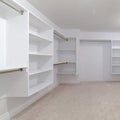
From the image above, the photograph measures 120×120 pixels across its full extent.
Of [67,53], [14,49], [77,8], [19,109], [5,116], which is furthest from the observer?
[67,53]

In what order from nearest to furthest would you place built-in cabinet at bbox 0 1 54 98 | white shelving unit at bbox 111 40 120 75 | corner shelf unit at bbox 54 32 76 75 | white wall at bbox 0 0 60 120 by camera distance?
built-in cabinet at bbox 0 1 54 98, white wall at bbox 0 0 60 120, corner shelf unit at bbox 54 32 76 75, white shelving unit at bbox 111 40 120 75

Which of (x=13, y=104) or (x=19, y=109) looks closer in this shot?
(x=13, y=104)

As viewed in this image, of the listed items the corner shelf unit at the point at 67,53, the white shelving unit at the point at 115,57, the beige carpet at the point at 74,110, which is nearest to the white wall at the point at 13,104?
the beige carpet at the point at 74,110

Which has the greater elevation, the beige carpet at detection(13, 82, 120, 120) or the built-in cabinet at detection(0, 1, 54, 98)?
the built-in cabinet at detection(0, 1, 54, 98)

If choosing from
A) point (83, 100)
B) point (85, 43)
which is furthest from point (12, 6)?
point (85, 43)

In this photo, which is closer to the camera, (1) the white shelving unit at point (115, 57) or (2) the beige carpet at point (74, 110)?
(2) the beige carpet at point (74, 110)

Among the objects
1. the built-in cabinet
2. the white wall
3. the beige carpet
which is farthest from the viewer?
the beige carpet

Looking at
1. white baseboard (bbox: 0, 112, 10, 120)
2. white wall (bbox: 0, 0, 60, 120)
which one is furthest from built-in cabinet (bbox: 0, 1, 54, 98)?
white baseboard (bbox: 0, 112, 10, 120)

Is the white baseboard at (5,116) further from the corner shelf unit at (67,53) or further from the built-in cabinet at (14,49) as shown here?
the corner shelf unit at (67,53)

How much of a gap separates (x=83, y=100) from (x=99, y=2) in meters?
2.53

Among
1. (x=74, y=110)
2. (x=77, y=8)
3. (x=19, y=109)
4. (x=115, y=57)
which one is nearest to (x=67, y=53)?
(x=115, y=57)

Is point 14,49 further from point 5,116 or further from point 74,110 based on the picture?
point 74,110

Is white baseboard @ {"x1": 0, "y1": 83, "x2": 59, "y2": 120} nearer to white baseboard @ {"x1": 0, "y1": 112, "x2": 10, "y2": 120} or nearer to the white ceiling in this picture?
white baseboard @ {"x1": 0, "y1": 112, "x2": 10, "y2": 120}

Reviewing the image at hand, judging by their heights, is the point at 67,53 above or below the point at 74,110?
above
